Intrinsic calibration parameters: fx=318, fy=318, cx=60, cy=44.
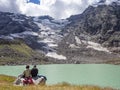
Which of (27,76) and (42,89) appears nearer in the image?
(42,89)

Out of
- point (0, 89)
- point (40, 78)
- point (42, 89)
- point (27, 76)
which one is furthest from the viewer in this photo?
point (40, 78)

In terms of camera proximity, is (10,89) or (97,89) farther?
(97,89)

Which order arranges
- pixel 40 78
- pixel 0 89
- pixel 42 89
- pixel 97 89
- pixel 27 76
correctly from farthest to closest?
pixel 40 78 → pixel 27 76 → pixel 97 89 → pixel 42 89 → pixel 0 89

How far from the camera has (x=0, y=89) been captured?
2242cm

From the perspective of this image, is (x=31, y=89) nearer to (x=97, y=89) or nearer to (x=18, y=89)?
(x=18, y=89)

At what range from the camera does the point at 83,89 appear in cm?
2498

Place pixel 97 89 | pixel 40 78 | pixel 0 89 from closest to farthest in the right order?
pixel 0 89 < pixel 97 89 < pixel 40 78

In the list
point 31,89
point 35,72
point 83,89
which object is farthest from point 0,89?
point 35,72

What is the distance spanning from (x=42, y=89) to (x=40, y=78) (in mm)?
11679

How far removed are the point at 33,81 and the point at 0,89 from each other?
11900 millimetres

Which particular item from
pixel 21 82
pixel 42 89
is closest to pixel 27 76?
pixel 21 82

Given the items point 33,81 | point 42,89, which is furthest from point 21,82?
point 42,89

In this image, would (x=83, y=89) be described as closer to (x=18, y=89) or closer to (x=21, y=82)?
(x=18, y=89)

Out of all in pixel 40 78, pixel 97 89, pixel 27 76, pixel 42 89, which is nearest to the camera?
pixel 42 89
